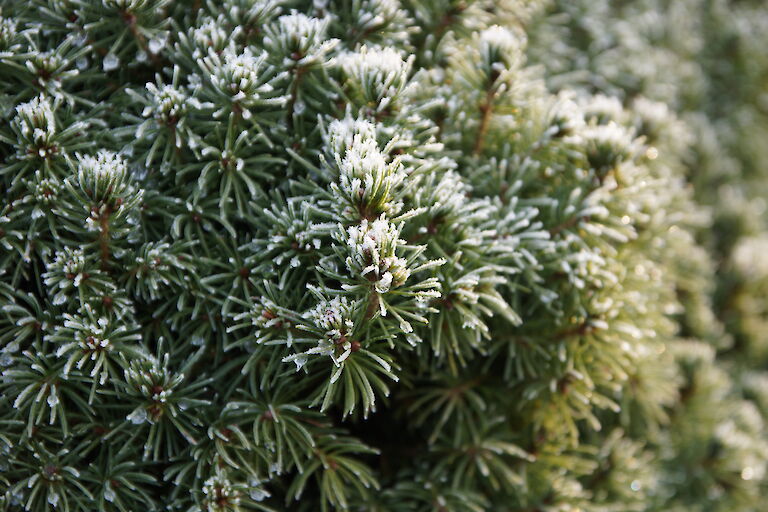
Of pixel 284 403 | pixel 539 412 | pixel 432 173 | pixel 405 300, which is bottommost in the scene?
pixel 539 412

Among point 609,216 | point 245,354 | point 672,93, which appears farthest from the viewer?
point 672,93

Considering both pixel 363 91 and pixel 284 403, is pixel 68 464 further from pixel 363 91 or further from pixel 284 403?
pixel 363 91

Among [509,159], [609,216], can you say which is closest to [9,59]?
[509,159]

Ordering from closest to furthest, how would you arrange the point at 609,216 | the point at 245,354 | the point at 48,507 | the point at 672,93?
the point at 48,507
the point at 245,354
the point at 609,216
the point at 672,93

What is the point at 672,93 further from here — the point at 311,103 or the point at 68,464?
the point at 68,464

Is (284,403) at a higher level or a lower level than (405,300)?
lower

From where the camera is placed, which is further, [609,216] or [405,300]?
[609,216]
